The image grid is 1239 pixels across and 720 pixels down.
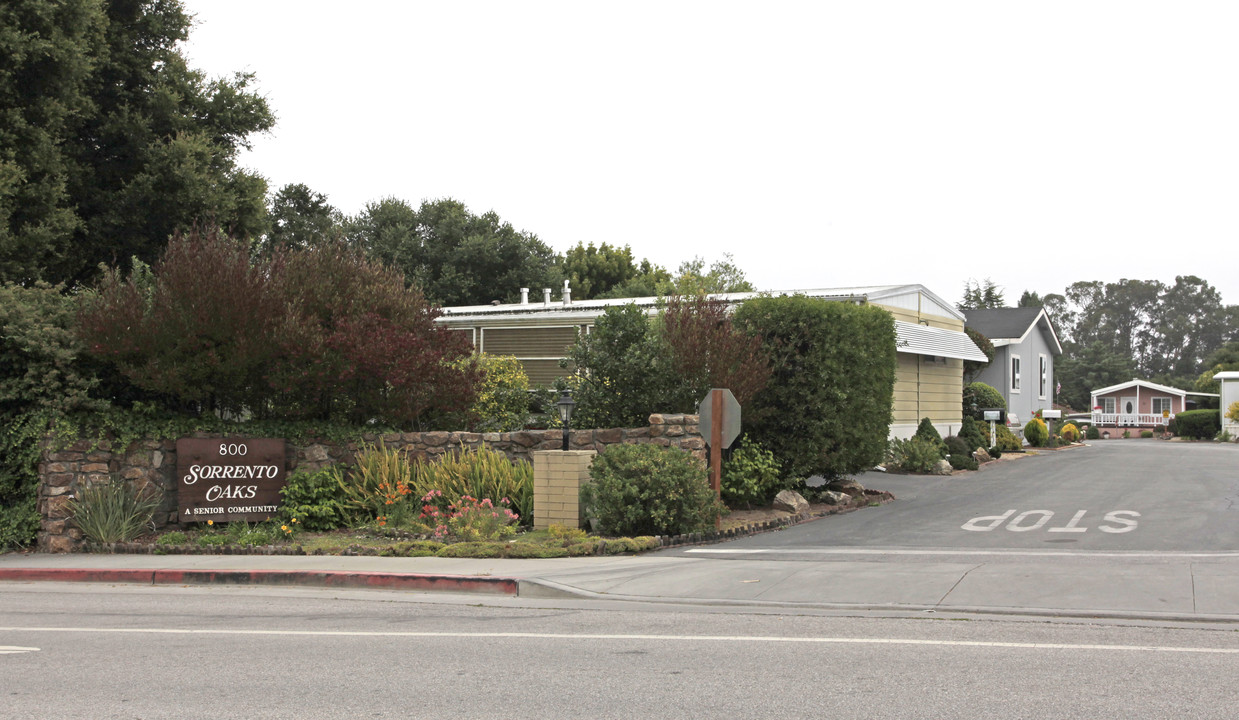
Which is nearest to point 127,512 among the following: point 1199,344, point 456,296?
point 456,296

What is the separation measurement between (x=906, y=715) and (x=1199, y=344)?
11025cm

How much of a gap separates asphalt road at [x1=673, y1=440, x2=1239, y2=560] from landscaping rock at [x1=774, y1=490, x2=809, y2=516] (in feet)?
1.83

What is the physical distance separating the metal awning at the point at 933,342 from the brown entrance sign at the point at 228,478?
1424 centimetres

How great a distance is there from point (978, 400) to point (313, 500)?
944 inches

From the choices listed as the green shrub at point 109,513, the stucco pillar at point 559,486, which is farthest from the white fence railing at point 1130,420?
the green shrub at point 109,513

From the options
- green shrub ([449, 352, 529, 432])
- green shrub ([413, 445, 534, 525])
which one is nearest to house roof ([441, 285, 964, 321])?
green shrub ([449, 352, 529, 432])

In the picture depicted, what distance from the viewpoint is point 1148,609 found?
27.7 feet

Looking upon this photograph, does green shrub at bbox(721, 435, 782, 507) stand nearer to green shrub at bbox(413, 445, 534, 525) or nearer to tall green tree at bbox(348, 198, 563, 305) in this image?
green shrub at bbox(413, 445, 534, 525)

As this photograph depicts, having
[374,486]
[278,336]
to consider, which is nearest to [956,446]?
[374,486]

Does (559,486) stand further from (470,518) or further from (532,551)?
(532,551)

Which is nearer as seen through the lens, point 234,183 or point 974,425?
point 234,183

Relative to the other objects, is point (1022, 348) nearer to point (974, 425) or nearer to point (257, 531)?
point (974, 425)

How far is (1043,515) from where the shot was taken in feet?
50.0

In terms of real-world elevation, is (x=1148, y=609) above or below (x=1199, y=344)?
below
